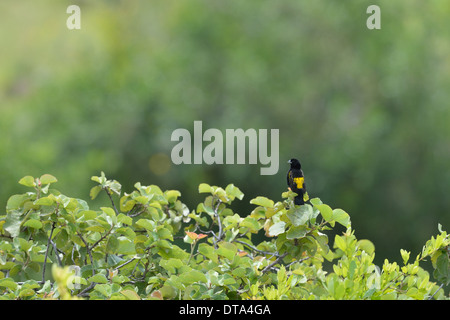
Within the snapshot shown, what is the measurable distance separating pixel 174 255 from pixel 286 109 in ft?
37.0

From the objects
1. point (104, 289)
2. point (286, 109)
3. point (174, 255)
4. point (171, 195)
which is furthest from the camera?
point (286, 109)

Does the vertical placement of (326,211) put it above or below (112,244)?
above

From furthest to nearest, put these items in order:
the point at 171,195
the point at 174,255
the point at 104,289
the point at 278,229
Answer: the point at 171,195 < the point at 174,255 < the point at 278,229 < the point at 104,289

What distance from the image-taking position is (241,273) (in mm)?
2137

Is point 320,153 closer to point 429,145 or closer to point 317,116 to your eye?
point 317,116

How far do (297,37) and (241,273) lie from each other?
12138 mm

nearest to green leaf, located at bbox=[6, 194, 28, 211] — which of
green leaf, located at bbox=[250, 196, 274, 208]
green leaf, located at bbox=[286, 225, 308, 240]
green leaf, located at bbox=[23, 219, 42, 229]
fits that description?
green leaf, located at bbox=[23, 219, 42, 229]

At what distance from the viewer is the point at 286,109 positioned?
44.2ft

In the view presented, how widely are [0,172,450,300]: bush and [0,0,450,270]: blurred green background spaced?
8.38 meters

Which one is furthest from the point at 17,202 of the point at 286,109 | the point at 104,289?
the point at 286,109

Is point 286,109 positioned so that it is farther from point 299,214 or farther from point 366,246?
point 299,214

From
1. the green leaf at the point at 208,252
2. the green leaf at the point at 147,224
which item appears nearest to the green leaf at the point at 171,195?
the green leaf at the point at 147,224

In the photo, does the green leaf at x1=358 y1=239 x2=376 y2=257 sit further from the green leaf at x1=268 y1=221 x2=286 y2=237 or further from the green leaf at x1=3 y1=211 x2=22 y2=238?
the green leaf at x1=3 y1=211 x2=22 y2=238
